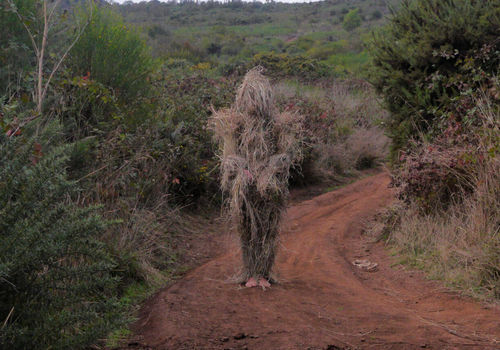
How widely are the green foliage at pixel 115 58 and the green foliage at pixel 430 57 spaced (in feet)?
15.5

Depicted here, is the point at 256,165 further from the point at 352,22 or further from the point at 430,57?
the point at 352,22

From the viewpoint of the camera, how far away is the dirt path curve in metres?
3.89

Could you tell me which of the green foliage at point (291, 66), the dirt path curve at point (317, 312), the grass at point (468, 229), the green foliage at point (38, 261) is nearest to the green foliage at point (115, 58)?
the dirt path curve at point (317, 312)

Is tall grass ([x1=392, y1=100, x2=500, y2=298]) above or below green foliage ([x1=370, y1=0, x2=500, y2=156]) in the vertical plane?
below

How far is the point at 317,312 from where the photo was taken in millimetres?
4688

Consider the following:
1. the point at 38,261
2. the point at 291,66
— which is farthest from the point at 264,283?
the point at 291,66

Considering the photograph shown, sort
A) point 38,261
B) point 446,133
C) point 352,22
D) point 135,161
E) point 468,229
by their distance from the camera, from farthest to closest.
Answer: point 352,22 < point 135,161 < point 446,133 < point 468,229 < point 38,261

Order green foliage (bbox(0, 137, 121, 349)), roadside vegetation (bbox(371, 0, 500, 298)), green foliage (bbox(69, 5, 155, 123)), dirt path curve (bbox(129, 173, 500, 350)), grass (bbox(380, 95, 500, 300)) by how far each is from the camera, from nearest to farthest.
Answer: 1. green foliage (bbox(0, 137, 121, 349))
2. dirt path curve (bbox(129, 173, 500, 350))
3. grass (bbox(380, 95, 500, 300))
4. roadside vegetation (bbox(371, 0, 500, 298))
5. green foliage (bbox(69, 5, 155, 123))

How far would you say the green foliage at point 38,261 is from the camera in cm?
302

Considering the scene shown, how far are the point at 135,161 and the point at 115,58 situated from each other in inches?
92.0

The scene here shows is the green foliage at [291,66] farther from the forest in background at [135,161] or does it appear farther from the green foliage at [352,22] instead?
the green foliage at [352,22]

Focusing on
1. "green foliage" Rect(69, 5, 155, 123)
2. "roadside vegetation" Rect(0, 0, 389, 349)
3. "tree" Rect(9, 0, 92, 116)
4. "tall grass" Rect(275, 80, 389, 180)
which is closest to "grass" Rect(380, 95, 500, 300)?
"roadside vegetation" Rect(0, 0, 389, 349)

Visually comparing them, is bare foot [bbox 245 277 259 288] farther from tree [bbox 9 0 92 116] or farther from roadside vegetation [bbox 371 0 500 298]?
tree [bbox 9 0 92 116]

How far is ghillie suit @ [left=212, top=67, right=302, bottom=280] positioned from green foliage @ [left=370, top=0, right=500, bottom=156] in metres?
3.50
